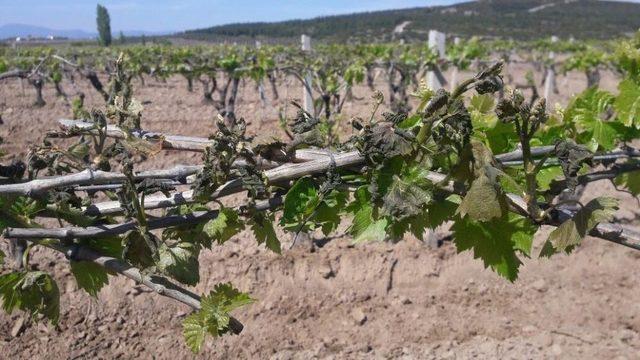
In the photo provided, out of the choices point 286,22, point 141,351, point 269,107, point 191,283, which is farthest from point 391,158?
point 286,22

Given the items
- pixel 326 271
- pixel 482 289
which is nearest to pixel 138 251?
pixel 326 271

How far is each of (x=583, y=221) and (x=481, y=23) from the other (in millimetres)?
79739

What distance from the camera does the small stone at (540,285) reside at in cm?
450

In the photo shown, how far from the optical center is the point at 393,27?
80.2 meters

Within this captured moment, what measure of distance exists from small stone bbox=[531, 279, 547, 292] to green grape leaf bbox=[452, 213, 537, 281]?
3.23 m

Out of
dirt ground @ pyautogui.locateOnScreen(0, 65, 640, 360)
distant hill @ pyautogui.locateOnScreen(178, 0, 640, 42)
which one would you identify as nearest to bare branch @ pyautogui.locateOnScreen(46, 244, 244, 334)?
dirt ground @ pyautogui.locateOnScreen(0, 65, 640, 360)

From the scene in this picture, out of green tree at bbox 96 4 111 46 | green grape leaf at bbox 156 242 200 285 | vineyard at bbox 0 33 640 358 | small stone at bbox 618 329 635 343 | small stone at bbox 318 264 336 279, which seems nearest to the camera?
vineyard at bbox 0 33 640 358

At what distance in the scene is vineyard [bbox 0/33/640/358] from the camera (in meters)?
1.34

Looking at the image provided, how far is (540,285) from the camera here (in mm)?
4520

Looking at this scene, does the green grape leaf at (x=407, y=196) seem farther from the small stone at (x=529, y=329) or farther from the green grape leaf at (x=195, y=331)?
the small stone at (x=529, y=329)

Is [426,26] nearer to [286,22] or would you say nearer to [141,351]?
[286,22]

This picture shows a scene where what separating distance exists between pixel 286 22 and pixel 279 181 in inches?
4397

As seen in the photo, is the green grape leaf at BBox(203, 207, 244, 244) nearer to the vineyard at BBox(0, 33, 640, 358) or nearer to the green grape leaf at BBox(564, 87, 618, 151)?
the vineyard at BBox(0, 33, 640, 358)

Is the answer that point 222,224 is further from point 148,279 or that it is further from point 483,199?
point 483,199
